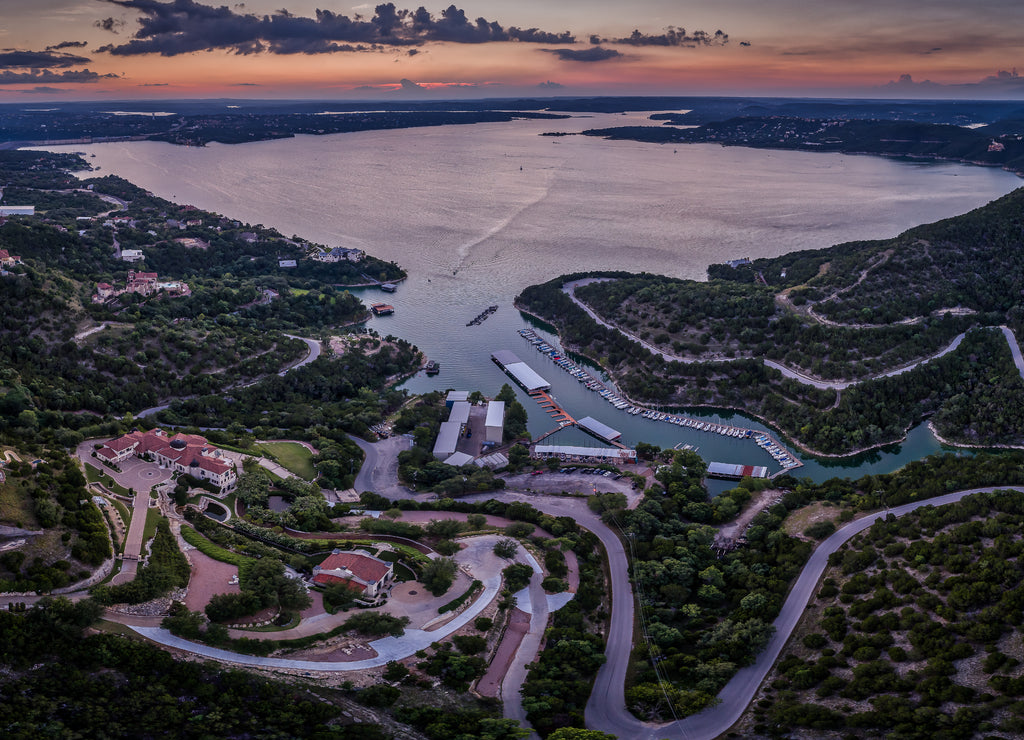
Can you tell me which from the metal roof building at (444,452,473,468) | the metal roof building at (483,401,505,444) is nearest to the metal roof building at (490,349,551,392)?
the metal roof building at (483,401,505,444)

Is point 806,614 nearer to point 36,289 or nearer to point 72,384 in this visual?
point 72,384

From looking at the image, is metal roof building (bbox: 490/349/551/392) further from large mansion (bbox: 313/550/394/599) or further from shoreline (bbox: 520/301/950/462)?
large mansion (bbox: 313/550/394/599)

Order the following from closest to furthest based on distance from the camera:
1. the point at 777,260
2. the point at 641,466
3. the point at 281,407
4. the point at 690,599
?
the point at 690,599 < the point at 641,466 < the point at 281,407 < the point at 777,260

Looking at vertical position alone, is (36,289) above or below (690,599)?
above

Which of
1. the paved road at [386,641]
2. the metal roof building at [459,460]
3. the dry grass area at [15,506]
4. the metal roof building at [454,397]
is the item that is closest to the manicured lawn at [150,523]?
the dry grass area at [15,506]

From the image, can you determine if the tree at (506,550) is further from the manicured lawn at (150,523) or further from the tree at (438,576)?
the manicured lawn at (150,523)

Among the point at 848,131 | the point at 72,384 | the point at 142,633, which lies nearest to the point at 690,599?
the point at 142,633
